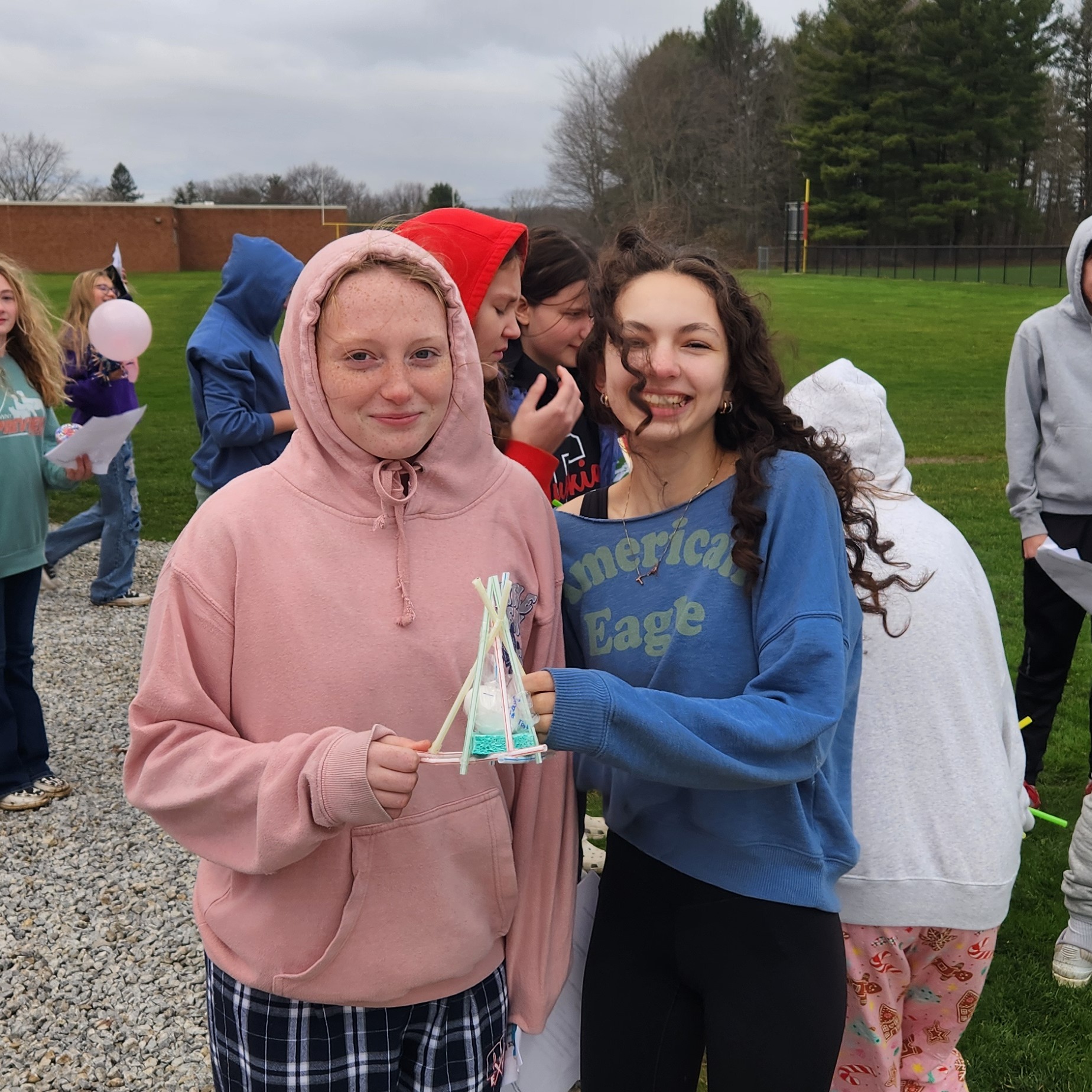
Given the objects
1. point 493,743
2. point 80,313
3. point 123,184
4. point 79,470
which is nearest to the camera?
point 493,743

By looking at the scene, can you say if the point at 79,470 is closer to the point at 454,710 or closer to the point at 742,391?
the point at 742,391

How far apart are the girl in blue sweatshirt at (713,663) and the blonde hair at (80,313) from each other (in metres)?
6.59

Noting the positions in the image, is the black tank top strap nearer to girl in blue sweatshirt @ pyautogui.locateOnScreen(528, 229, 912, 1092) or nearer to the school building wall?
girl in blue sweatshirt @ pyautogui.locateOnScreen(528, 229, 912, 1092)

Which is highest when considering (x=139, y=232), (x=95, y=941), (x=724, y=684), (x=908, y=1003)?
(x=139, y=232)

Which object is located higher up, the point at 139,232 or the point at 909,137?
the point at 909,137

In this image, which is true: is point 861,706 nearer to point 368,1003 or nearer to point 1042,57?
point 368,1003

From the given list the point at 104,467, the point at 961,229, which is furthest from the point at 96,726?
the point at 961,229

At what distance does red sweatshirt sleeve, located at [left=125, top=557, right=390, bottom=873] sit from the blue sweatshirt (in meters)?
0.36

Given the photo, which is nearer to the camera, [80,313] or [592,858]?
[592,858]

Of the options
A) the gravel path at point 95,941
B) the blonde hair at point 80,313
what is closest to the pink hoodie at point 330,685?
the gravel path at point 95,941

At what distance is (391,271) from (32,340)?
378cm

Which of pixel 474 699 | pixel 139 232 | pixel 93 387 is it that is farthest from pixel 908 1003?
pixel 139 232

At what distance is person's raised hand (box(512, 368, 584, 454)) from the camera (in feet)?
7.92

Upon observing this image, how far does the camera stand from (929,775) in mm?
2109
